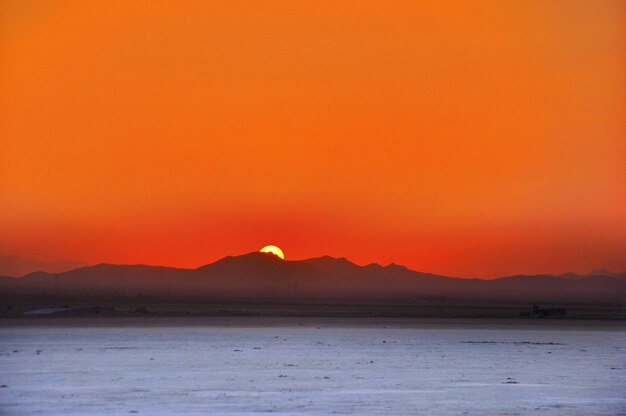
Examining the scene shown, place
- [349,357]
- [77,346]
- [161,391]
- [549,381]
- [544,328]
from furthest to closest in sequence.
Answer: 1. [544,328]
2. [77,346]
3. [349,357]
4. [549,381]
5. [161,391]

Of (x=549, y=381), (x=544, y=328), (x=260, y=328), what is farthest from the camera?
(x=544, y=328)

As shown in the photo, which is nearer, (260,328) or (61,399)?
(61,399)

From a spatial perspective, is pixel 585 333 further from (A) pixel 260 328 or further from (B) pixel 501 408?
(B) pixel 501 408

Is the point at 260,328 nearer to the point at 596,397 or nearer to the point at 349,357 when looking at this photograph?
the point at 349,357

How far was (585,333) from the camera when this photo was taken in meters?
48.9

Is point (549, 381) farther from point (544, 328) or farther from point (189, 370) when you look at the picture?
point (544, 328)

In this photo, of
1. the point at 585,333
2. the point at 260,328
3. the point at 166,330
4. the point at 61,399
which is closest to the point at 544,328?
the point at 585,333

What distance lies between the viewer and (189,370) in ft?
83.3

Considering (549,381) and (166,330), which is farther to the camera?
(166,330)

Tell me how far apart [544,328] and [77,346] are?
1125 inches

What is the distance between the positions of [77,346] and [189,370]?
10131mm

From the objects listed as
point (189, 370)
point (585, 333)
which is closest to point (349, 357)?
point (189, 370)

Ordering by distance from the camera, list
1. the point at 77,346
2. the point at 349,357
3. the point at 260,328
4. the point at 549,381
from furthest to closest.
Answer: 1. the point at 260,328
2. the point at 77,346
3. the point at 349,357
4. the point at 549,381

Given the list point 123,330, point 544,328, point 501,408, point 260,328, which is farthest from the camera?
point 544,328
